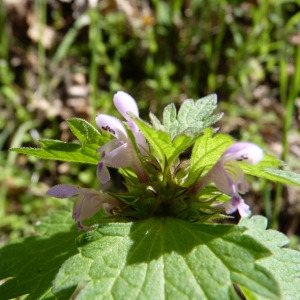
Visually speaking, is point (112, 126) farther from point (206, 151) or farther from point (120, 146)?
point (206, 151)

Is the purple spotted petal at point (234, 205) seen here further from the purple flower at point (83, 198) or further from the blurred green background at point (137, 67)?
the blurred green background at point (137, 67)

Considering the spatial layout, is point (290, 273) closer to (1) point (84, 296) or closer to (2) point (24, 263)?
(1) point (84, 296)

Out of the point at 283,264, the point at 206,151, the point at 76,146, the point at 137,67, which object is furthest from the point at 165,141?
the point at 137,67

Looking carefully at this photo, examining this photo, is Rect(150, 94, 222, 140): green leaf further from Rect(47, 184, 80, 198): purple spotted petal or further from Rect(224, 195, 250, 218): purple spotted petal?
Rect(47, 184, 80, 198): purple spotted petal

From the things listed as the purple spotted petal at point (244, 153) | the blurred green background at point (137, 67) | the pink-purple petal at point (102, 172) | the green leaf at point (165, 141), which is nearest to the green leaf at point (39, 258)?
the pink-purple petal at point (102, 172)

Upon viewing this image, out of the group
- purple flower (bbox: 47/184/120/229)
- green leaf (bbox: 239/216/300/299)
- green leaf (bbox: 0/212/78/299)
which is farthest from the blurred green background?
purple flower (bbox: 47/184/120/229)
